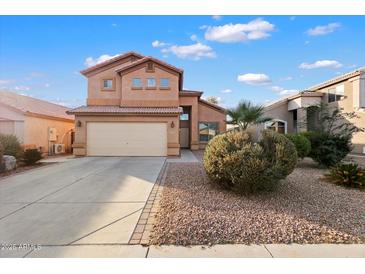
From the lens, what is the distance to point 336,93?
838 inches

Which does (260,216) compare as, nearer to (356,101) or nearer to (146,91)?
(146,91)

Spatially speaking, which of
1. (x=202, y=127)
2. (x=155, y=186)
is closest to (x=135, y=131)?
(x=202, y=127)

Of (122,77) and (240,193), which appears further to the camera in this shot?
(122,77)

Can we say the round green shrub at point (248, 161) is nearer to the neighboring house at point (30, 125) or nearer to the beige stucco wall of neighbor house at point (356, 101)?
the neighboring house at point (30, 125)

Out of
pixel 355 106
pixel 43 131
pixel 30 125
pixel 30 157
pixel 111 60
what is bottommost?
pixel 30 157

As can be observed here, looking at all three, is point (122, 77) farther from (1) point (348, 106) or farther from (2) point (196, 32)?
(1) point (348, 106)

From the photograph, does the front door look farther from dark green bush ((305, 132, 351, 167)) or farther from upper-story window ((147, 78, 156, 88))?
dark green bush ((305, 132, 351, 167))

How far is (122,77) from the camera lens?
1842 cm

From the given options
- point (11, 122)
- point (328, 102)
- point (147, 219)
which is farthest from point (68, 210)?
point (328, 102)

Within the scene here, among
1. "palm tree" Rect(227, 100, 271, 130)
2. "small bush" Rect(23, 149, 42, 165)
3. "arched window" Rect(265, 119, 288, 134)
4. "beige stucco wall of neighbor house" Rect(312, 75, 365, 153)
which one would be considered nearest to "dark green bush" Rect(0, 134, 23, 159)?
"small bush" Rect(23, 149, 42, 165)

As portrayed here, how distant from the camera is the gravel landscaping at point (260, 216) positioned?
420 centimetres

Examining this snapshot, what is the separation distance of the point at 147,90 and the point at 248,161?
1391cm

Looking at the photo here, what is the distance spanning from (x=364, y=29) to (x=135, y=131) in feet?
43.3

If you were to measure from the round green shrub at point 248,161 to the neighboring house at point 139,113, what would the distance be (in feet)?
33.6
